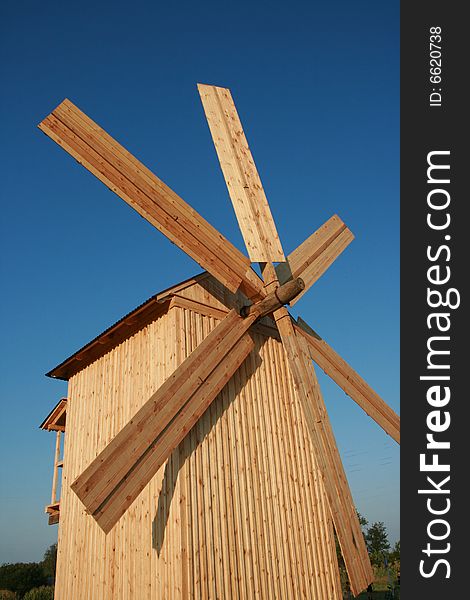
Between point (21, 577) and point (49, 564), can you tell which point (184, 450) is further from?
point (49, 564)

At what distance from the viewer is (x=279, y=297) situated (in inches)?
343

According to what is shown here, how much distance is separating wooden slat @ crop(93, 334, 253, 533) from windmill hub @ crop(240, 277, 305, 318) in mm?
508

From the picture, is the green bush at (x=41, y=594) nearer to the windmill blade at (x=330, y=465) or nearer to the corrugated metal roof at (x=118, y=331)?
the corrugated metal roof at (x=118, y=331)

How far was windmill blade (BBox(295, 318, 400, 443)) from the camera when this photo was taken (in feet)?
A: 30.4

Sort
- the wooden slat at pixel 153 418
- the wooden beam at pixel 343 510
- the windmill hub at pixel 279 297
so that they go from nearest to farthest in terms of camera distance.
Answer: the wooden slat at pixel 153 418
the wooden beam at pixel 343 510
the windmill hub at pixel 279 297

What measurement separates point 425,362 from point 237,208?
4222 millimetres

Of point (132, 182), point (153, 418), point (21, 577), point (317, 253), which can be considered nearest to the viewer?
point (153, 418)

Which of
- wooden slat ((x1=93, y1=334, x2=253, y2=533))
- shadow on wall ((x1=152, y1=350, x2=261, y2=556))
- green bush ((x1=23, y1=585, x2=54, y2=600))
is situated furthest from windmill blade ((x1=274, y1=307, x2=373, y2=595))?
green bush ((x1=23, y1=585, x2=54, y2=600))

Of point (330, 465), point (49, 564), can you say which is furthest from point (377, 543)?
point (330, 465)

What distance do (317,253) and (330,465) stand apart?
3.80 m

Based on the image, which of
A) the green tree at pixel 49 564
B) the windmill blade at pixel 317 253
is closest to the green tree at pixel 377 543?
the green tree at pixel 49 564

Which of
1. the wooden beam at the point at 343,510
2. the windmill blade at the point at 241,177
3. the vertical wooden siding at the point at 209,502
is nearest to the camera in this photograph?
the wooden beam at the point at 343,510

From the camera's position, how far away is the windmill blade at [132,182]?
7.80 meters

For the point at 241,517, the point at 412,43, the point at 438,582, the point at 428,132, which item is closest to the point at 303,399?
the point at 241,517
